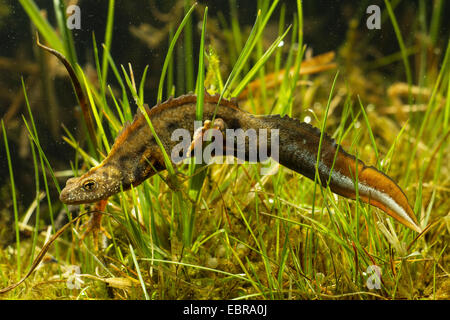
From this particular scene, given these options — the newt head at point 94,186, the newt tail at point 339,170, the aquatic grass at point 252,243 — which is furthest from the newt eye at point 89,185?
the newt tail at point 339,170

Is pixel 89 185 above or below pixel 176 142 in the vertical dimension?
below

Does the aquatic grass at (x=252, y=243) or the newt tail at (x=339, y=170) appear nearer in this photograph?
the newt tail at (x=339, y=170)

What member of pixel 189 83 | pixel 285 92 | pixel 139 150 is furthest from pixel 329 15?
pixel 139 150

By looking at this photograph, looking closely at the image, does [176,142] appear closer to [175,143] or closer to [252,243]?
[175,143]

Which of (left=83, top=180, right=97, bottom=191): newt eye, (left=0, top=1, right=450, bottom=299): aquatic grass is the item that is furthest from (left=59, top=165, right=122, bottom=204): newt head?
(left=0, top=1, right=450, bottom=299): aquatic grass

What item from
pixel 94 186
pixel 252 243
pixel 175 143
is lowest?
pixel 252 243

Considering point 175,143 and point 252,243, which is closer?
point 175,143

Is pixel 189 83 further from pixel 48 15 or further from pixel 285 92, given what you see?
pixel 48 15

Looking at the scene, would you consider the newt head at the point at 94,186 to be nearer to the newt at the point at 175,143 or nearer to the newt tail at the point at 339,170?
the newt at the point at 175,143

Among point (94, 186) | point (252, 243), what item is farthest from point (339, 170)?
point (94, 186)
